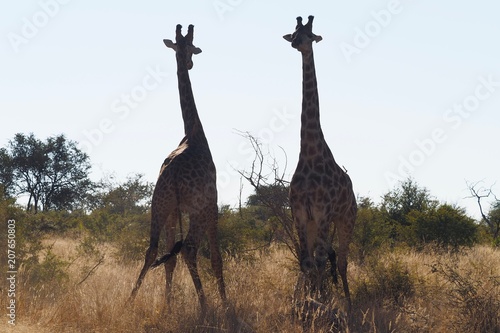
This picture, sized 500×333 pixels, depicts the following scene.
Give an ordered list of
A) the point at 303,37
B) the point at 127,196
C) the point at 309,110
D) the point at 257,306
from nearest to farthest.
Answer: the point at 257,306
the point at 303,37
the point at 309,110
the point at 127,196

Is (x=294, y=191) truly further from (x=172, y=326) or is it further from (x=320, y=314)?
(x=172, y=326)

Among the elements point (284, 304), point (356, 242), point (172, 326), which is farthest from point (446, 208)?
point (172, 326)

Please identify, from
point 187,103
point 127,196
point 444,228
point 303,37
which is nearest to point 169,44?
point 187,103

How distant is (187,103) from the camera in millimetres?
9391

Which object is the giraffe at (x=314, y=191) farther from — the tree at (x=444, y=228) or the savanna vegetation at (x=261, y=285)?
the tree at (x=444, y=228)

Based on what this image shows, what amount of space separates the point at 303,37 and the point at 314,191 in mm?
2061

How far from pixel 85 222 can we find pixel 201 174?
14.3m

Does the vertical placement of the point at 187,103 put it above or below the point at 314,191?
above

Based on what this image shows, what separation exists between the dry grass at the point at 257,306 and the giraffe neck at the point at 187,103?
6.89 ft

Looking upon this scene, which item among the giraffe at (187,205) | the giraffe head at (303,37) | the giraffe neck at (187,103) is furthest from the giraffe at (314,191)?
the giraffe neck at (187,103)

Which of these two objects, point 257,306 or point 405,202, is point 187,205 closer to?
point 257,306

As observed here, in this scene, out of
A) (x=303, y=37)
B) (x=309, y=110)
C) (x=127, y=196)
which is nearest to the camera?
(x=303, y=37)

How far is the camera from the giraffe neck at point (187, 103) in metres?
9.07

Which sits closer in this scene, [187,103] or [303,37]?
[303,37]
